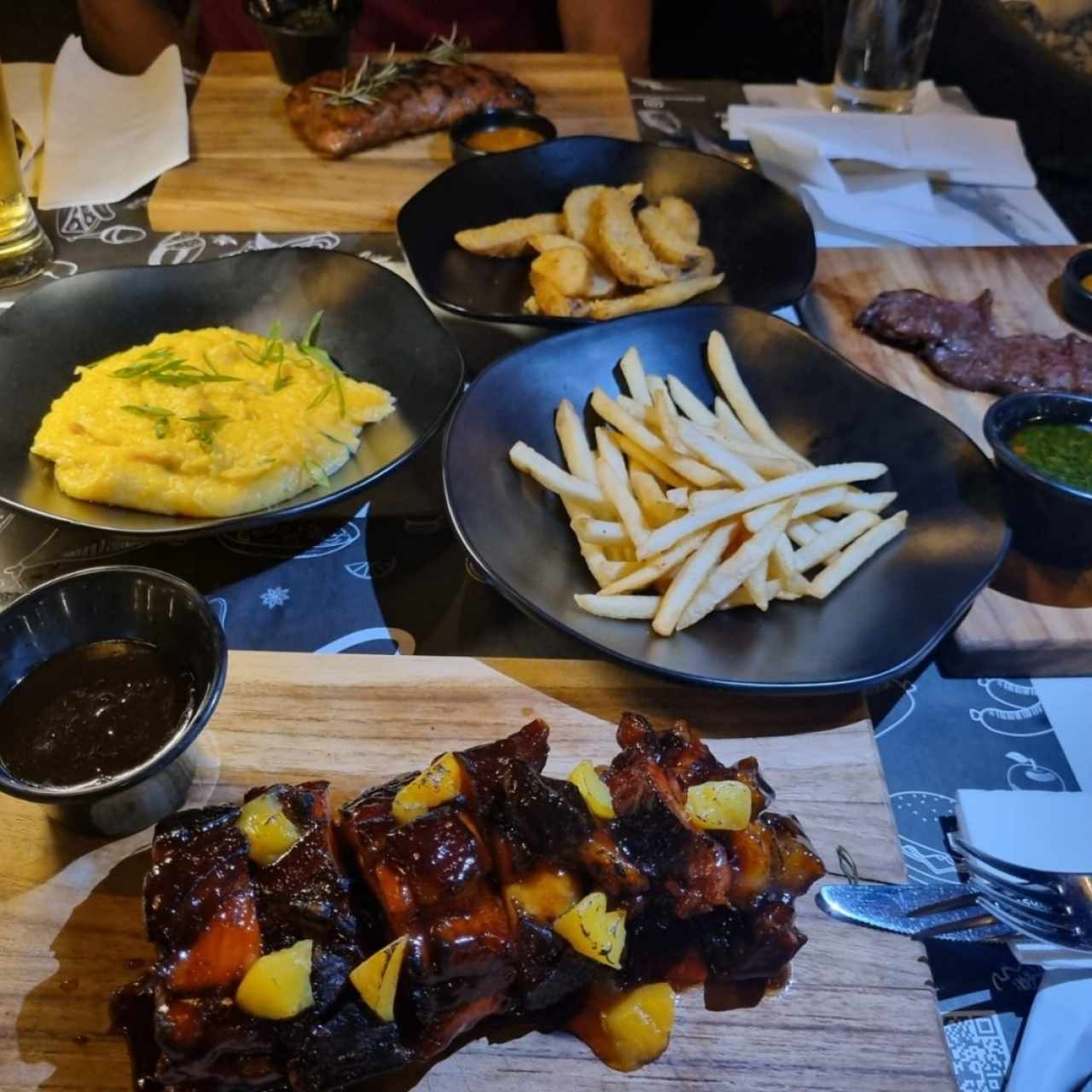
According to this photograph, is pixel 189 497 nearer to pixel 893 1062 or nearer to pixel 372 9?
pixel 893 1062

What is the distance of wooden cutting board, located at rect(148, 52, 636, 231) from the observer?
13.4 feet

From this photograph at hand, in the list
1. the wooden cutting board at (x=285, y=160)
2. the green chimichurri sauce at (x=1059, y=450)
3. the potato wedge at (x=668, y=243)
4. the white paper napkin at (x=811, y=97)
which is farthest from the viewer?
the white paper napkin at (x=811, y=97)

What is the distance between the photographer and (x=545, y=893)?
161 centimetres

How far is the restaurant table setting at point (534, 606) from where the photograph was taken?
1910 millimetres

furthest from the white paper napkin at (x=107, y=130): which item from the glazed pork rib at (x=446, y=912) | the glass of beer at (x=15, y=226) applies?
the glazed pork rib at (x=446, y=912)

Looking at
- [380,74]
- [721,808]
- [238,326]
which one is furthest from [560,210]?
[721,808]

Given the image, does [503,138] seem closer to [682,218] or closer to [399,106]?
[399,106]

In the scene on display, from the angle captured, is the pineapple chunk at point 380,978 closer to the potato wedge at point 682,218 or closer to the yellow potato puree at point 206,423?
the yellow potato puree at point 206,423

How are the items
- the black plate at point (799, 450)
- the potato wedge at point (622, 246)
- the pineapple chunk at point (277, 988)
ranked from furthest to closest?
1. the potato wedge at point (622, 246)
2. the black plate at point (799, 450)
3. the pineapple chunk at point (277, 988)

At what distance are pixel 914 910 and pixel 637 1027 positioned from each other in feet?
1.99

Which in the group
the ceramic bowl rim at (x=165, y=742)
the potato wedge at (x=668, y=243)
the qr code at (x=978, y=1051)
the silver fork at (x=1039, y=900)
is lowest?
the qr code at (x=978, y=1051)

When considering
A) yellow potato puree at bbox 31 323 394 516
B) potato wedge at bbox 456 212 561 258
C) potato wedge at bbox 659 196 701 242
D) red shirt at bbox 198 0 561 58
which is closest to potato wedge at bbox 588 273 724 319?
potato wedge at bbox 659 196 701 242

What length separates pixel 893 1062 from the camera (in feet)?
5.62

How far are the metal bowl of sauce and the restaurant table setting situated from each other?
20cm
